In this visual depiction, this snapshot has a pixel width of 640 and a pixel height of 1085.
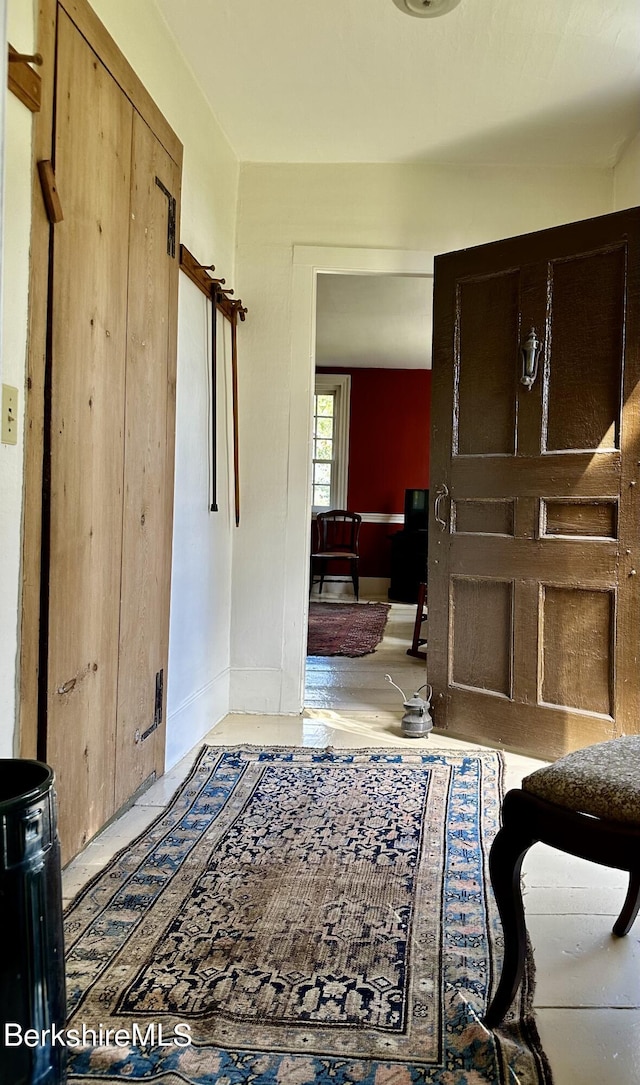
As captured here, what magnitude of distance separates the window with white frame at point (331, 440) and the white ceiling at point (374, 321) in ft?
0.83

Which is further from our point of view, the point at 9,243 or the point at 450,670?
the point at 450,670

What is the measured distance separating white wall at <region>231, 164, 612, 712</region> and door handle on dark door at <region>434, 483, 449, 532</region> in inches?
26.2

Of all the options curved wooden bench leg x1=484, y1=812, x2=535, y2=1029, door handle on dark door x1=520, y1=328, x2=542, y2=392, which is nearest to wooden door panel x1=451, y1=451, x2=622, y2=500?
door handle on dark door x1=520, y1=328, x2=542, y2=392

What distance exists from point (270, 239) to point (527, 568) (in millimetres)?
1989

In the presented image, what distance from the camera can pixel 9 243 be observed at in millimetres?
1509

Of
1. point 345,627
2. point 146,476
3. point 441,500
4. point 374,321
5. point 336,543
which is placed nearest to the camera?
point 146,476

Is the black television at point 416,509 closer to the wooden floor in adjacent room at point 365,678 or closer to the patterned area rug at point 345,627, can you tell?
the patterned area rug at point 345,627

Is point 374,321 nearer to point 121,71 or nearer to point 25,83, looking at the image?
point 121,71

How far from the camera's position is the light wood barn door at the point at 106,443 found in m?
1.74

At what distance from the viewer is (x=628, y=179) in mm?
3213

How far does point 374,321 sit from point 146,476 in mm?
4536

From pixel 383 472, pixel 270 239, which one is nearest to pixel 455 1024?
pixel 270 239

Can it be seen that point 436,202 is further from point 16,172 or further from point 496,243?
point 16,172

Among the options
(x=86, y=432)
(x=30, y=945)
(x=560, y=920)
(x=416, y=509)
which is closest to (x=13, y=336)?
(x=86, y=432)
